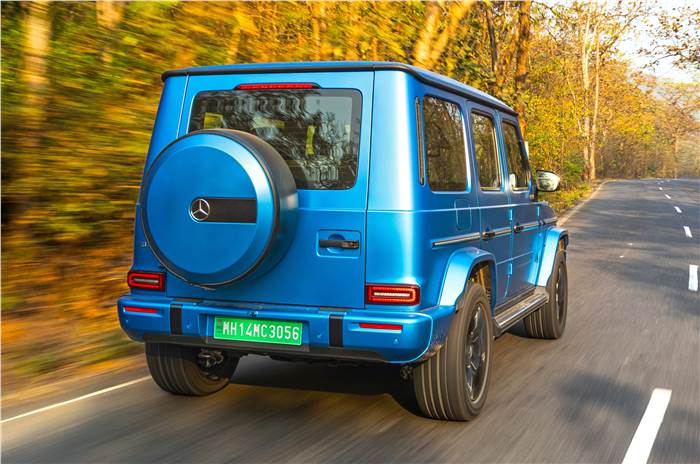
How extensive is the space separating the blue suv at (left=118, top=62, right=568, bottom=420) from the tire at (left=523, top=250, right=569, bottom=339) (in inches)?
90.1

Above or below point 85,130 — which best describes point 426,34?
above

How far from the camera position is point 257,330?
4172mm

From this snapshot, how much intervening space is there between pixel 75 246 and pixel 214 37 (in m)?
2.70

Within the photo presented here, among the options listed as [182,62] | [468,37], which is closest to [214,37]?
[182,62]

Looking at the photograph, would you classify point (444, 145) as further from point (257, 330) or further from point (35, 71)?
point (35, 71)

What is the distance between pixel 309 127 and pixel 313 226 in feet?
1.83

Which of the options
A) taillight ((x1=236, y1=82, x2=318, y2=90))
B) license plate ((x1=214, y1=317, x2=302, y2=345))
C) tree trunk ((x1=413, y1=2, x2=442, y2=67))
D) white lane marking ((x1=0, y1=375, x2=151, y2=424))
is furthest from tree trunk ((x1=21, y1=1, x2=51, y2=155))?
tree trunk ((x1=413, y1=2, x2=442, y2=67))

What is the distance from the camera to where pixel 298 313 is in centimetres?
411

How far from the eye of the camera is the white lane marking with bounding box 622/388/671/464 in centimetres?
400

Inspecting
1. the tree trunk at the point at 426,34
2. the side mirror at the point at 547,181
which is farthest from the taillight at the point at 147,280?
the tree trunk at the point at 426,34

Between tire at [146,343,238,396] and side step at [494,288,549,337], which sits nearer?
tire at [146,343,238,396]

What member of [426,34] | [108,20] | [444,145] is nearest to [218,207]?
[444,145]

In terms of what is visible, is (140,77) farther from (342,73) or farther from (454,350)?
(454,350)

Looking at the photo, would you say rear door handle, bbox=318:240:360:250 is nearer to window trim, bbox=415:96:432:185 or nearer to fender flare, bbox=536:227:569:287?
window trim, bbox=415:96:432:185
